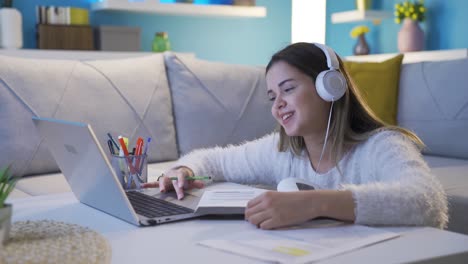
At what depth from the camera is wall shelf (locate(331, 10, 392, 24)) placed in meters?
4.25

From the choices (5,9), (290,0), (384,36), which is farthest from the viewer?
(290,0)

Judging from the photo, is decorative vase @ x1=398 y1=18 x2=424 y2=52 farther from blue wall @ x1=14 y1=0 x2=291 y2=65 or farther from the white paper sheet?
the white paper sheet

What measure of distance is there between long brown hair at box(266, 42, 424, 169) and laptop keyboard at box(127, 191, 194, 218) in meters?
0.43

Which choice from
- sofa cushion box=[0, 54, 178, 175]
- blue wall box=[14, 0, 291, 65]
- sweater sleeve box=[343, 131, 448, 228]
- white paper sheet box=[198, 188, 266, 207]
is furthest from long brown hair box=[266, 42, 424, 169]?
blue wall box=[14, 0, 291, 65]

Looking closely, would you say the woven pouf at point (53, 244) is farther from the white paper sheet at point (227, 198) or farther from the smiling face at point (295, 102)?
the smiling face at point (295, 102)

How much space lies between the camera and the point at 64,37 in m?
3.73

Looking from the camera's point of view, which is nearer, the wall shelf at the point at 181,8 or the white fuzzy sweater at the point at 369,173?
the white fuzzy sweater at the point at 369,173

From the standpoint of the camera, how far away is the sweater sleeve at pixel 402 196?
0.95m

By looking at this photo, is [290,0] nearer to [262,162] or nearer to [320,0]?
[320,0]

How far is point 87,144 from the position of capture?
930 millimetres

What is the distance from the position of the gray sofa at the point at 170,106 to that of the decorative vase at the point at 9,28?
1430mm

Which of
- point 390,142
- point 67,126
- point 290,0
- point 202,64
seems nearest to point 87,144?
point 67,126

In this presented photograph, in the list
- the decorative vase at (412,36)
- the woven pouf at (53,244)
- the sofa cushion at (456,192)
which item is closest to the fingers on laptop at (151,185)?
the woven pouf at (53,244)

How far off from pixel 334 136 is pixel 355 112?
0.08m
